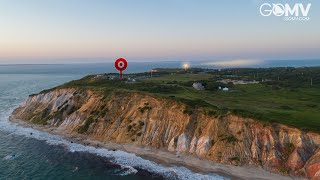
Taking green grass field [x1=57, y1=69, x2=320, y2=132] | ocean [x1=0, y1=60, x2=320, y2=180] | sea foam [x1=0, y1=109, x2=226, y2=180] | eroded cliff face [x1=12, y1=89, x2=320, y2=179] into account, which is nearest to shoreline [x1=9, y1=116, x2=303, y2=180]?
sea foam [x1=0, y1=109, x2=226, y2=180]

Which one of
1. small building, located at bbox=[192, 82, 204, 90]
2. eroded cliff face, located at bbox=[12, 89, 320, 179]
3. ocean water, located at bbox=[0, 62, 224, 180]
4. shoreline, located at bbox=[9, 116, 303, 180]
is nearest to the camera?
shoreline, located at bbox=[9, 116, 303, 180]

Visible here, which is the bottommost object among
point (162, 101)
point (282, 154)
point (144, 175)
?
point (144, 175)

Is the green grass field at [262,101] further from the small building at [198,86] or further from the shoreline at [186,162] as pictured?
the shoreline at [186,162]

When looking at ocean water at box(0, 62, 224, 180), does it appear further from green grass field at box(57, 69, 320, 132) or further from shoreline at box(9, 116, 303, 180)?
green grass field at box(57, 69, 320, 132)

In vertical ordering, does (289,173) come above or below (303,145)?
below

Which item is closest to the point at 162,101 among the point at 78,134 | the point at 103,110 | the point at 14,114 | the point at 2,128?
the point at 103,110

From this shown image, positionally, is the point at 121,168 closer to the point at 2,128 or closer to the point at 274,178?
the point at 274,178

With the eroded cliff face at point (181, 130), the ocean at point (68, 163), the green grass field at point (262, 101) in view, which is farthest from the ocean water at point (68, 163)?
→ the green grass field at point (262, 101)
